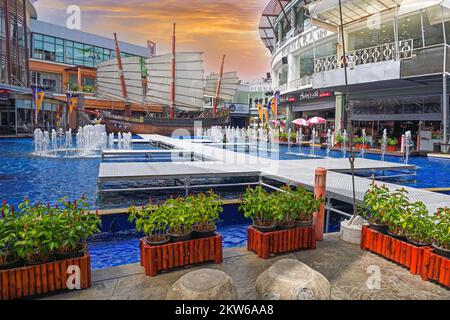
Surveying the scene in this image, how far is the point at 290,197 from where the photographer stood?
→ 656 cm

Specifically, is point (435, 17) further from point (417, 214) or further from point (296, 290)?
point (296, 290)

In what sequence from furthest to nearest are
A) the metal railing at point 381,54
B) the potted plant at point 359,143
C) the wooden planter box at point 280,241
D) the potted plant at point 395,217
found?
the potted plant at point 359,143 < the metal railing at point 381,54 < the wooden planter box at point 280,241 < the potted plant at point 395,217

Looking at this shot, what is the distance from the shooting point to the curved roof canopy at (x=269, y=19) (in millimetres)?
54866

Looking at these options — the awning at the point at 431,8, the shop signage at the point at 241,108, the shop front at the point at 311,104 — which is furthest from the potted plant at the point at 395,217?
the shop signage at the point at 241,108

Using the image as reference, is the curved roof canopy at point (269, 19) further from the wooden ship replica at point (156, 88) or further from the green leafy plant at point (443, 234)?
the green leafy plant at point (443, 234)

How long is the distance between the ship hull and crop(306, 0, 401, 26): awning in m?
31.8

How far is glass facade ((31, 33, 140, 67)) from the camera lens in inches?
2333

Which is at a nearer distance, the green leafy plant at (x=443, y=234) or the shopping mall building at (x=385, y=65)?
the green leafy plant at (x=443, y=234)

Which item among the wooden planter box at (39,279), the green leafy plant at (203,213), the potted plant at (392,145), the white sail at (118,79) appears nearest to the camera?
the wooden planter box at (39,279)

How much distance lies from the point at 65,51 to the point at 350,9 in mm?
51042

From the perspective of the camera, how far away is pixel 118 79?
56.4 m

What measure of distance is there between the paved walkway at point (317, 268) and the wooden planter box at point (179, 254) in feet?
0.40

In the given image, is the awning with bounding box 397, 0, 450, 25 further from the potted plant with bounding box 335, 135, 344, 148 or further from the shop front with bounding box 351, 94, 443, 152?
the potted plant with bounding box 335, 135, 344, 148
